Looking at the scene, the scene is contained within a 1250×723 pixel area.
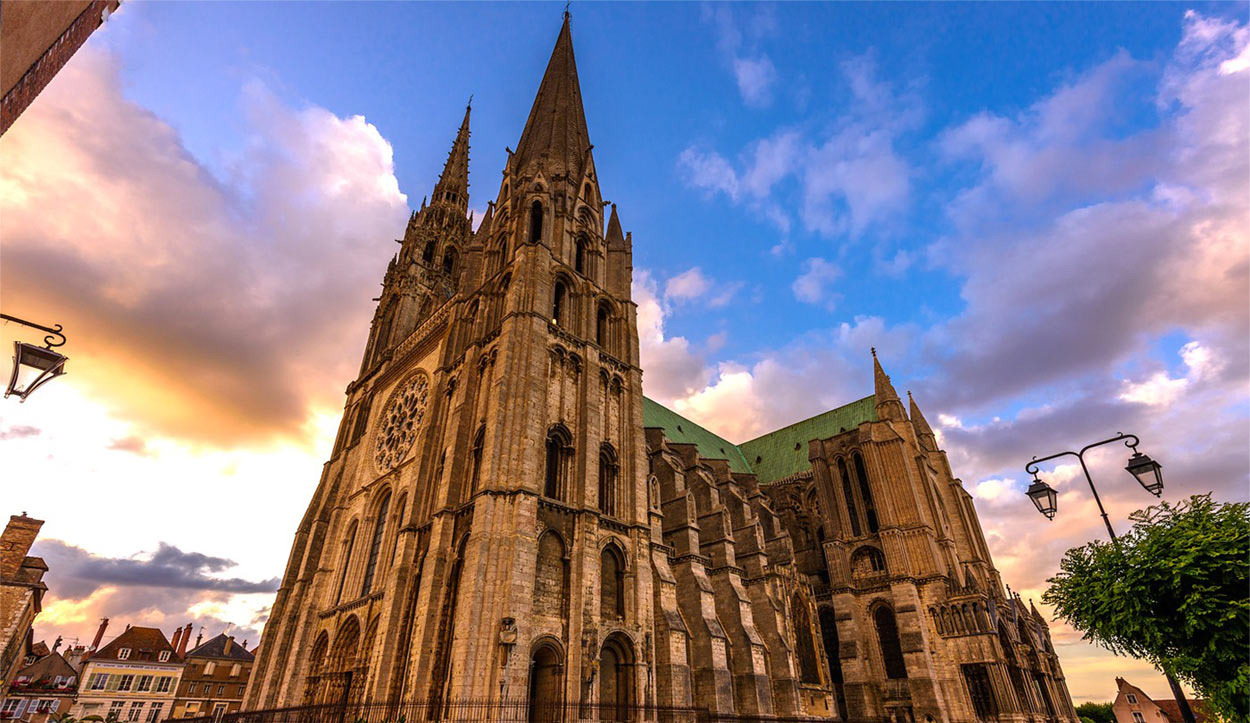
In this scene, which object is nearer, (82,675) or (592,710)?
(592,710)

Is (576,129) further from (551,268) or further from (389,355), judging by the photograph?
(389,355)

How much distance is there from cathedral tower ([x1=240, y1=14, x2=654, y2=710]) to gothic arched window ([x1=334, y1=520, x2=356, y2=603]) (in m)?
0.09

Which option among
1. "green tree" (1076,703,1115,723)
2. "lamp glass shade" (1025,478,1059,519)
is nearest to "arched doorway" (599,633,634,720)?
"lamp glass shade" (1025,478,1059,519)

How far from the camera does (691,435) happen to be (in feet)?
136

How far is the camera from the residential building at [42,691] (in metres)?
31.7

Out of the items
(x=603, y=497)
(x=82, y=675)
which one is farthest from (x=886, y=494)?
(x=82, y=675)

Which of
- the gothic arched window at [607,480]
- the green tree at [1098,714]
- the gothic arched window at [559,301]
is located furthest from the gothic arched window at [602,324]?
the green tree at [1098,714]

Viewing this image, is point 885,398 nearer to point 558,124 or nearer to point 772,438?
point 772,438

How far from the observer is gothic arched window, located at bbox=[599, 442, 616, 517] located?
2116 centimetres

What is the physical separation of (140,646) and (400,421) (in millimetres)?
35956

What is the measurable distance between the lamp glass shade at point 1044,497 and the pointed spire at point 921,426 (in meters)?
29.6

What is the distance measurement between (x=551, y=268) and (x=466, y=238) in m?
20.7

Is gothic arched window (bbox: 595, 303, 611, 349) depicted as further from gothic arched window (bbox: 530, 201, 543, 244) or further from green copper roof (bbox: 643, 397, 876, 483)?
A: green copper roof (bbox: 643, 397, 876, 483)

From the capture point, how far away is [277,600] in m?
25.9
